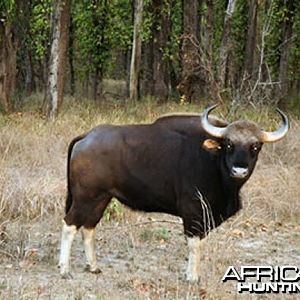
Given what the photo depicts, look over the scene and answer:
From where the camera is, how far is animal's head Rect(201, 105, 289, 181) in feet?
22.5

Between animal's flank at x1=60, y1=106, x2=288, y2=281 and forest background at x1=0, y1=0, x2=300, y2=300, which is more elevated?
animal's flank at x1=60, y1=106, x2=288, y2=281

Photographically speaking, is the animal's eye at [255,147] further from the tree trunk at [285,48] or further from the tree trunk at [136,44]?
the tree trunk at [285,48]

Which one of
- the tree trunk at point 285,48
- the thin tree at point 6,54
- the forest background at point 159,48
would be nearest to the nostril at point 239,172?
the forest background at point 159,48

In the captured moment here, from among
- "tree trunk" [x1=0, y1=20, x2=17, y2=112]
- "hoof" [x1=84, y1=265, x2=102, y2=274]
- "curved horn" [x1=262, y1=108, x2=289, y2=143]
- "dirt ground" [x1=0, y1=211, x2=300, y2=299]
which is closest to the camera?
"dirt ground" [x1=0, y1=211, x2=300, y2=299]

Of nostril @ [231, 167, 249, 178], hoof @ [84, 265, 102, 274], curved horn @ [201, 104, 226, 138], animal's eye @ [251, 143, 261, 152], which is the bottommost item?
hoof @ [84, 265, 102, 274]

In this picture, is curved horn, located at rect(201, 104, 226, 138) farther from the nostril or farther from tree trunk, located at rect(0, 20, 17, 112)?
tree trunk, located at rect(0, 20, 17, 112)

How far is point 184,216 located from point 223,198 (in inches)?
16.7

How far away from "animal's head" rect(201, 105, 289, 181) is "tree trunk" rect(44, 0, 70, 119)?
10.8 metres

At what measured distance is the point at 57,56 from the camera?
60.1 feet

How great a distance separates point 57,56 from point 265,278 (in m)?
11.9

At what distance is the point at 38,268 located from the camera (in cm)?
769

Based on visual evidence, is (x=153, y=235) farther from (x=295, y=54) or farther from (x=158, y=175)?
(x=295, y=54)

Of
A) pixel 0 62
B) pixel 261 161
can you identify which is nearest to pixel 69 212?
pixel 261 161

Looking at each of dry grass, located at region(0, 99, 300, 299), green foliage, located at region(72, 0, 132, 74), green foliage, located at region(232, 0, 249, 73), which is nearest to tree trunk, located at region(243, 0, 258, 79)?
green foliage, located at region(232, 0, 249, 73)
